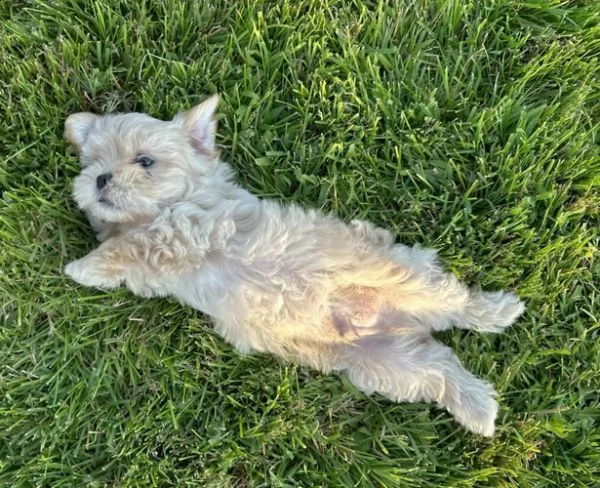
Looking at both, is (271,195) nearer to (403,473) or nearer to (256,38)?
(256,38)

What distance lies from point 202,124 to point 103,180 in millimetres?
611

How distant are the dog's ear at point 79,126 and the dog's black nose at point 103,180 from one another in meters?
0.37

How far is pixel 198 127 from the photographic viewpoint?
326 centimetres

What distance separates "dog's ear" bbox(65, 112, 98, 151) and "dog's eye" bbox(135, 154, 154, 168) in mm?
414

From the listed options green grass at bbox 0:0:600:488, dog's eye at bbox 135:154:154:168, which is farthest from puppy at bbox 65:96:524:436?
green grass at bbox 0:0:600:488

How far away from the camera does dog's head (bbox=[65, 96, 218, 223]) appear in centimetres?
303

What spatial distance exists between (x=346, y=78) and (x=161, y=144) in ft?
3.80

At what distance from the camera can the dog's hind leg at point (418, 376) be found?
307 centimetres

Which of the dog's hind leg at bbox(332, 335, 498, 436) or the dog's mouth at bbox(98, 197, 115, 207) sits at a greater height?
the dog's mouth at bbox(98, 197, 115, 207)

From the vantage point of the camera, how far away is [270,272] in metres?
3.00

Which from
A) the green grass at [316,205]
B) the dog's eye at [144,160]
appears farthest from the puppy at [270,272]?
the green grass at [316,205]

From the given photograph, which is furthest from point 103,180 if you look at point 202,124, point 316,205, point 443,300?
point 443,300

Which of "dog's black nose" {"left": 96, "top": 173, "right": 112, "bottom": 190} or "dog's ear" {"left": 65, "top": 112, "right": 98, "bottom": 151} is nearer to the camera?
"dog's black nose" {"left": 96, "top": 173, "right": 112, "bottom": 190}

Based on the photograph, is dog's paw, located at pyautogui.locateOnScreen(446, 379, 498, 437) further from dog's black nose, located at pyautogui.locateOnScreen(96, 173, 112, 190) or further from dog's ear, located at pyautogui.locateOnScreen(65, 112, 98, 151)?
dog's ear, located at pyautogui.locateOnScreen(65, 112, 98, 151)
